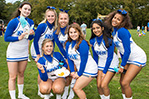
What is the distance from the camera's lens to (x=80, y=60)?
3326 millimetres

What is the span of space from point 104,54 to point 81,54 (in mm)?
556

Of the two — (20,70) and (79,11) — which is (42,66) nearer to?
(20,70)

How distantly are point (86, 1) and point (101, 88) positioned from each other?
54.8 m

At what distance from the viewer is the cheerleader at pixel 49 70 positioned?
3.34 m

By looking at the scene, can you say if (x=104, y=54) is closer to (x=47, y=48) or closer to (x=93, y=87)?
(x=47, y=48)

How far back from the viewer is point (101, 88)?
3504 mm

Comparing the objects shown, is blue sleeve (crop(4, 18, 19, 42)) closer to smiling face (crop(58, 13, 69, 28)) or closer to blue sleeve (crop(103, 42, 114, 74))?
smiling face (crop(58, 13, 69, 28))

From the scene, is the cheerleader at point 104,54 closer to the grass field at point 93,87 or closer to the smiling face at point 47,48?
the smiling face at point 47,48

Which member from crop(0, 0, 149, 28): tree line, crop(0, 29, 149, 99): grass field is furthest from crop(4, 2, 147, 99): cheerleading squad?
crop(0, 0, 149, 28): tree line

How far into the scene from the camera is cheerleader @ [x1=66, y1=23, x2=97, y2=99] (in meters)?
3.21

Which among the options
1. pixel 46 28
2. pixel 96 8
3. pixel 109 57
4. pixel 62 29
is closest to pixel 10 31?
pixel 46 28

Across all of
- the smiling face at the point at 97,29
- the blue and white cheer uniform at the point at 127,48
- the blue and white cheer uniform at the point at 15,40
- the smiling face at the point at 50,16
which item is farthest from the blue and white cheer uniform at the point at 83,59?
the blue and white cheer uniform at the point at 15,40

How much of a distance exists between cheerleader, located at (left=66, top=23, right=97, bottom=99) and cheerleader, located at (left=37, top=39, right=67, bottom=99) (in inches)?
14.5

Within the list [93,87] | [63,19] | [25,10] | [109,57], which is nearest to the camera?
[109,57]
